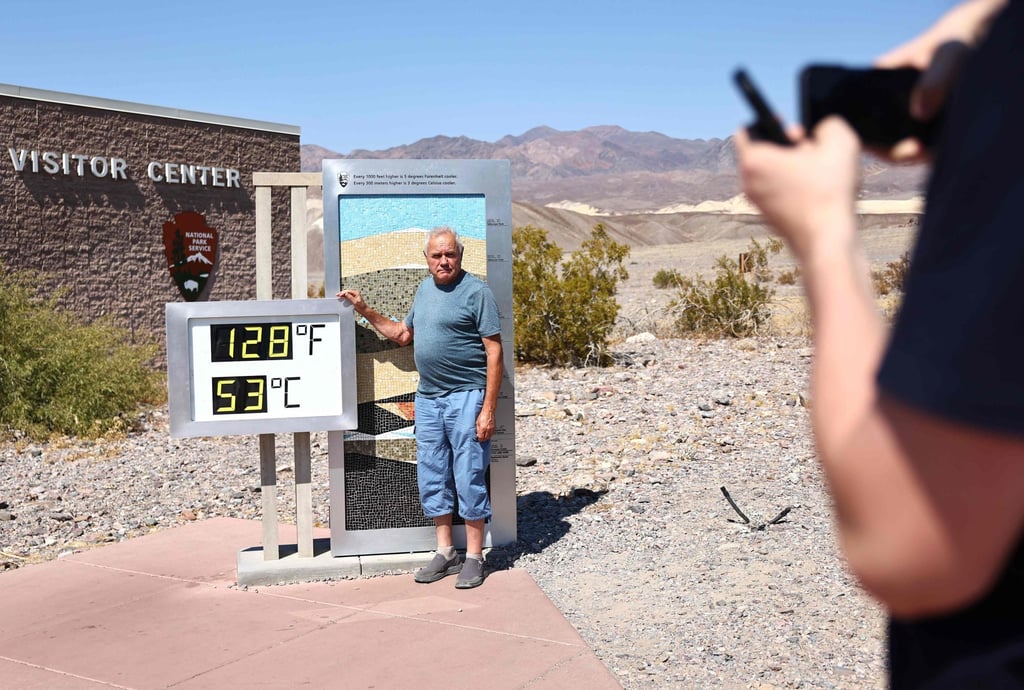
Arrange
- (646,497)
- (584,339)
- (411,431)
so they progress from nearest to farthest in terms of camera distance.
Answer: (411,431), (646,497), (584,339)

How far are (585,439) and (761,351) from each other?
530 cm

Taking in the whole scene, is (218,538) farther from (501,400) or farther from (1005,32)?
(1005,32)

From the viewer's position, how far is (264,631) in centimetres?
532

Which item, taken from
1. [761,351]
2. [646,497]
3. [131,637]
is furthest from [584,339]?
[131,637]

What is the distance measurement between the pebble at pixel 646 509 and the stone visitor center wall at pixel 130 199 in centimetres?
398

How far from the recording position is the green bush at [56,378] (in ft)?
34.9

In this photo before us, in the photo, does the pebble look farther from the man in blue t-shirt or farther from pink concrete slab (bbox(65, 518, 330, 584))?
the man in blue t-shirt

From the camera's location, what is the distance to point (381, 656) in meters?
4.93

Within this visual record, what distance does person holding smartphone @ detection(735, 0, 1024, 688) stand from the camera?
82 cm

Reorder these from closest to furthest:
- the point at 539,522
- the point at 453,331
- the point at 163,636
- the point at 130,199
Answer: the point at 163,636, the point at 453,331, the point at 539,522, the point at 130,199

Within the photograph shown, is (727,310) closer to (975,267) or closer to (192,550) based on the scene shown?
(192,550)

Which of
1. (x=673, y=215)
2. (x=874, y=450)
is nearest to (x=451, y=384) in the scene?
(x=874, y=450)

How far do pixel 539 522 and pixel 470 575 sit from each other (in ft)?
4.47

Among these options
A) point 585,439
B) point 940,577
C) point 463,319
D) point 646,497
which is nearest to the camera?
point 940,577
